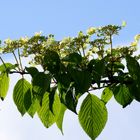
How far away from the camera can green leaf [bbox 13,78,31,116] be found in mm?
1604

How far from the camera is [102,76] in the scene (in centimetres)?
146

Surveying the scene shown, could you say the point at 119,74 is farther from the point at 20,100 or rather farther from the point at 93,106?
the point at 20,100

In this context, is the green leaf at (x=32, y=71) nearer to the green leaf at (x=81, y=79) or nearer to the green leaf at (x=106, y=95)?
the green leaf at (x=81, y=79)

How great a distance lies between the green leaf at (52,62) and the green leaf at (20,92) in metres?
0.21

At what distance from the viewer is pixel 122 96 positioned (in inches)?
69.3

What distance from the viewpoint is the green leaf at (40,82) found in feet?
4.79

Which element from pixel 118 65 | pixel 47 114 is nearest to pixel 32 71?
pixel 47 114

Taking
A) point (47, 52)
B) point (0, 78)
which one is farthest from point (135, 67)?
point (0, 78)

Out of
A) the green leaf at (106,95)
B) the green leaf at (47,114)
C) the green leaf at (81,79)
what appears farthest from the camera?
the green leaf at (106,95)

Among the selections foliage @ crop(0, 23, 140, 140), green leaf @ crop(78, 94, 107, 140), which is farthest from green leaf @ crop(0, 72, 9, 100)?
green leaf @ crop(78, 94, 107, 140)

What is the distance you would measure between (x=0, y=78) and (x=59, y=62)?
0.37 meters

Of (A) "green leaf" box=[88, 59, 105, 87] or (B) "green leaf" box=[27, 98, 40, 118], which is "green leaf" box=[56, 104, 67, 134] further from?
(A) "green leaf" box=[88, 59, 105, 87]

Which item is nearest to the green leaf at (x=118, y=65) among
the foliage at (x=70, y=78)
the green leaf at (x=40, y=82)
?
the foliage at (x=70, y=78)

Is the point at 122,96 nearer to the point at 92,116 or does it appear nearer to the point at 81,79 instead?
the point at 92,116
